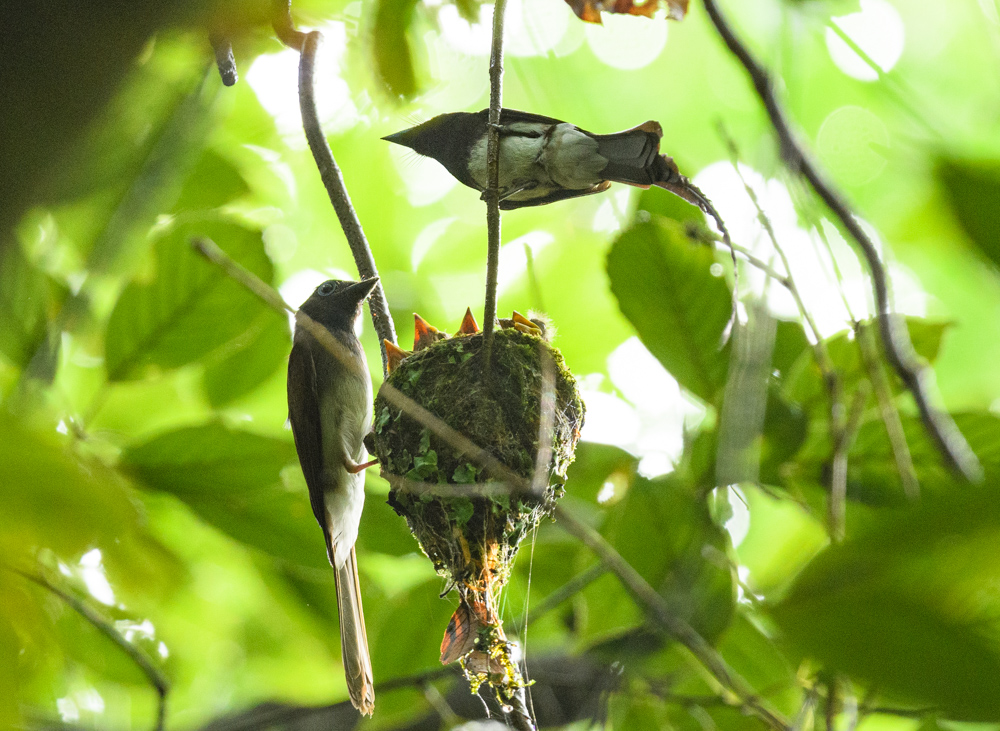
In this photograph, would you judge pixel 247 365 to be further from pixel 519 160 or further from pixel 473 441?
pixel 519 160

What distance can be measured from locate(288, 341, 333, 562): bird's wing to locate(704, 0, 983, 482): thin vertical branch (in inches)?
83.9

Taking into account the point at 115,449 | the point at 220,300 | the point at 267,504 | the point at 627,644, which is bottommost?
the point at 627,644

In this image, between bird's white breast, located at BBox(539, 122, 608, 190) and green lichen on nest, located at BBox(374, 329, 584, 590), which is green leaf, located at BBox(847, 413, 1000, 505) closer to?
green lichen on nest, located at BBox(374, 329, 584, 590)

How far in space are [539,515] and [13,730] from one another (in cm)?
184

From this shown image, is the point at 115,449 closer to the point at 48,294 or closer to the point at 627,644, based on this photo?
the point at 48,294

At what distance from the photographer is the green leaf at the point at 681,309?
91.1 inches

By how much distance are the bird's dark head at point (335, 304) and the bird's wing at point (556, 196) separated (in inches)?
29.6

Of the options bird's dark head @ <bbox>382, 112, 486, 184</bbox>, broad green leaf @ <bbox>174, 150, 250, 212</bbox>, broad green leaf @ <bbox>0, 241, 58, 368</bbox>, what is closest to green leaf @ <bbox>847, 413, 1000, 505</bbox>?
bird's dark head @ <bbox>382, 112, 486, 184</bbox>

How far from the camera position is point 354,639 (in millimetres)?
2863

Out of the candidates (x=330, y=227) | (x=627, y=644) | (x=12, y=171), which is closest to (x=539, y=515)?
(x=627, y=644)

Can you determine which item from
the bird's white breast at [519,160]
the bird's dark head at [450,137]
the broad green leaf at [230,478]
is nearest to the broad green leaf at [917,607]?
the broad green leaf at [230,478]

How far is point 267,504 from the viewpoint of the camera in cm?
226

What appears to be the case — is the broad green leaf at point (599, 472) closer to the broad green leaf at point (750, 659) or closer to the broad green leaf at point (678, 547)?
the broad green leaf at point (678, 547)

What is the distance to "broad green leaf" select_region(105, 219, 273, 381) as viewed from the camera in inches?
90.6
